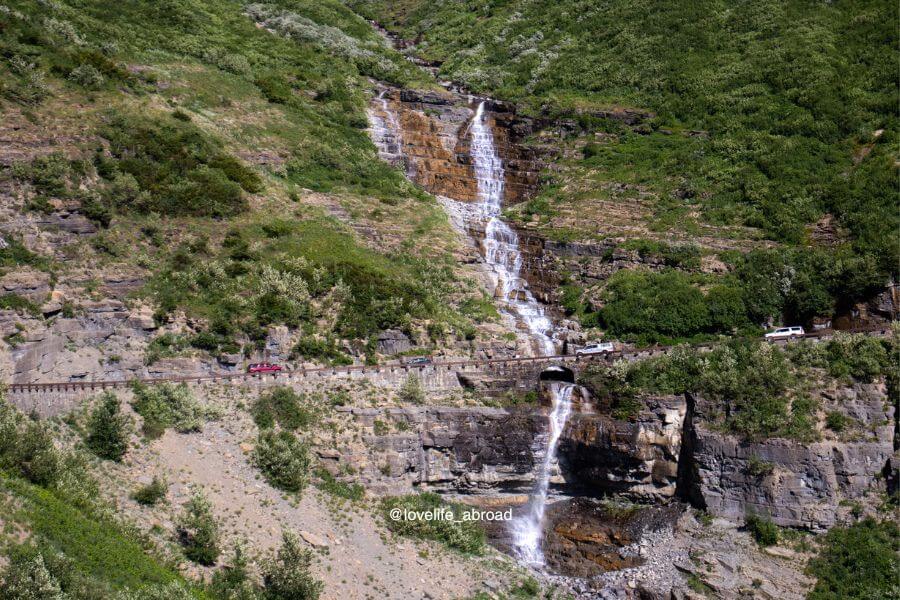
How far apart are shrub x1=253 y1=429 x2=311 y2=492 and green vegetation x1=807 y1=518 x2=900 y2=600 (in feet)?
76.9

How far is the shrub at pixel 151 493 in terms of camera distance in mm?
28359

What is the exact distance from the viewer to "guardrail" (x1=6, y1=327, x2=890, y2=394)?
3228 cm

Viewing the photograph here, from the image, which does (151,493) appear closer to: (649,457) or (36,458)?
(36,458)

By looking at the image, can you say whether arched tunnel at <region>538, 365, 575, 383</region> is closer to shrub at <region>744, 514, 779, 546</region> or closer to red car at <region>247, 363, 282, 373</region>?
shrub at <region>744, 514, 779, 546</region>

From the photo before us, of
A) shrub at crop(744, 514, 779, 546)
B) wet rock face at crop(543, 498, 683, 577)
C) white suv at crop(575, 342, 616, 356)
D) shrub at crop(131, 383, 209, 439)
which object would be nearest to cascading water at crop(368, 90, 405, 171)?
white suv at crop(575, 342, 616, 356)

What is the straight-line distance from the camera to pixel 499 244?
57438 mm

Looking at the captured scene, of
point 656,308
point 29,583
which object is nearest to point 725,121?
point 656,308

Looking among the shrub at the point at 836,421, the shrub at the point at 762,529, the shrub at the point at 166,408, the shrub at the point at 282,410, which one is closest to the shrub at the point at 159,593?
the shrub at the point at 166,408

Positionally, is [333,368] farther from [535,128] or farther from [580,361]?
[535,128]

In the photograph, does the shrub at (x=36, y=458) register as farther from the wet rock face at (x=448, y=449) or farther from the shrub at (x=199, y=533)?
the wet rock face at (x=448, y=449)

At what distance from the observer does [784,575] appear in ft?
109

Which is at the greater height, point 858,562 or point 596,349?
point 596,349

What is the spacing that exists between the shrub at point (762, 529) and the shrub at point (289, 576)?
20690mm

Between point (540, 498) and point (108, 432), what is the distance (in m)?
21.7
